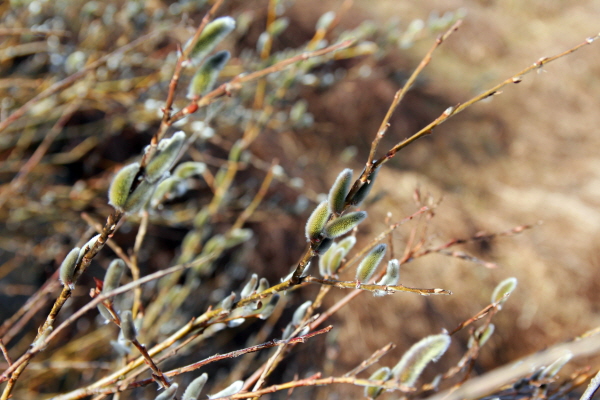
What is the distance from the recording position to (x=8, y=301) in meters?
1.87

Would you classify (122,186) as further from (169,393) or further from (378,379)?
(378,379)

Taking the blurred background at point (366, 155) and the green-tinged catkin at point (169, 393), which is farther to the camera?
the blurred background at point (366, 155)

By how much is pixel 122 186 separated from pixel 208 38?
0.18 m

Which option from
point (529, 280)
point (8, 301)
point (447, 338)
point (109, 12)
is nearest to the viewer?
point (447, 338)

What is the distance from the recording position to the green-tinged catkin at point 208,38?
1.57ft

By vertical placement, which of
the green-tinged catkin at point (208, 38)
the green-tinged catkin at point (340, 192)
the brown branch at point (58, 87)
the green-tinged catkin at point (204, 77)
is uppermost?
the brown branch at point (58, 87)

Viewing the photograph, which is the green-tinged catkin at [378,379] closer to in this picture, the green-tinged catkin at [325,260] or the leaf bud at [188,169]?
the green-tinged catkin at [325,260]

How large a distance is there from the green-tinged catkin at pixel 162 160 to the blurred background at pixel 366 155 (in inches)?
11.0

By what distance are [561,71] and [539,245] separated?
3.86m

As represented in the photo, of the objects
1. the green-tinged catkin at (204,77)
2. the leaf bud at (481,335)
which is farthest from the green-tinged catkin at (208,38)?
the leaf bud at (481,335)

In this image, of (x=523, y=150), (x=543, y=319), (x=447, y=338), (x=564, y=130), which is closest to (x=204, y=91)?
(x=447, y=338)

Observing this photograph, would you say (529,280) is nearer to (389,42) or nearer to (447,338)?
(389,42)

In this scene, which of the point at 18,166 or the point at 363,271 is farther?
the point at 18,166

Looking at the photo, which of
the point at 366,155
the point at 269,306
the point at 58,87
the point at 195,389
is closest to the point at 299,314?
the point at 269,306
